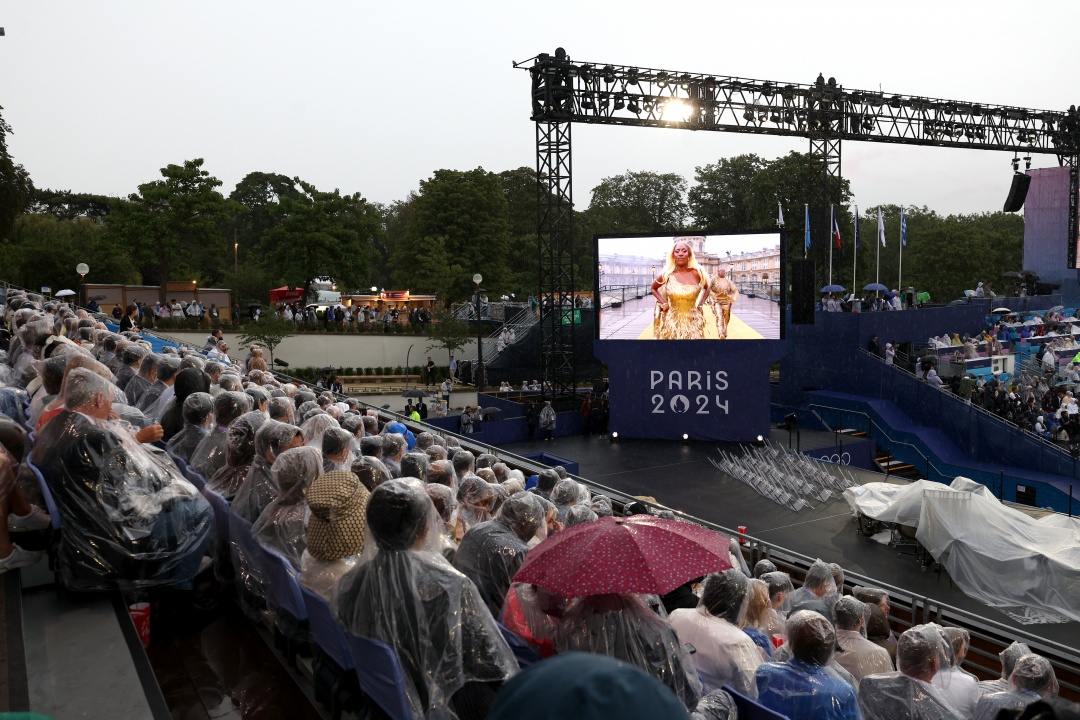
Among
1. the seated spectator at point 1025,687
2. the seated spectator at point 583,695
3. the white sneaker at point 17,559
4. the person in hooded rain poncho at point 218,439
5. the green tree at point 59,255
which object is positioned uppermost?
the green tree at point 59,255

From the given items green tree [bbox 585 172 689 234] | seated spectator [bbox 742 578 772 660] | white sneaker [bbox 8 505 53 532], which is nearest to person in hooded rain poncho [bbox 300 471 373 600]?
white sneaker [bbox 8 505 53 532]

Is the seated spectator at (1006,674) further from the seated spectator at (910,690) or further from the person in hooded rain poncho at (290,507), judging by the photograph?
the person in hooded rain poncho at (290,507)

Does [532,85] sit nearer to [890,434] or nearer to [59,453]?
[890,434]

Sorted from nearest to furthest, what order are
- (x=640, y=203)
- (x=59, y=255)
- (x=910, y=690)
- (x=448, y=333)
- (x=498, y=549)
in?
(x=910, y=690) < (x=498, y=549) < (x=448, y=333) < (x=59, y=255) < (x=640, y=203)

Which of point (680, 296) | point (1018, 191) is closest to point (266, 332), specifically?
point (680, 296)

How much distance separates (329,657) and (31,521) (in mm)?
1854

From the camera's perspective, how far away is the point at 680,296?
A: 2089 cm

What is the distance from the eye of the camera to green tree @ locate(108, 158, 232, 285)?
33.7 metres

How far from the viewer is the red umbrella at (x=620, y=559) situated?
3.50 metres

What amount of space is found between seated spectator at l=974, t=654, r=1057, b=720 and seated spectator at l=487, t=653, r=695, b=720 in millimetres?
4043

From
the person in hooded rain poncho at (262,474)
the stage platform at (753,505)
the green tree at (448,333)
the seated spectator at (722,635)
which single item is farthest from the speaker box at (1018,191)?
the person in hooded rain poncho at (262,474)

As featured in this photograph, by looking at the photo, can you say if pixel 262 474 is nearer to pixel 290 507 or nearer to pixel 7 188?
pixel 290 507

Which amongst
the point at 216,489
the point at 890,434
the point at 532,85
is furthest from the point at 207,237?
the point at 216,489

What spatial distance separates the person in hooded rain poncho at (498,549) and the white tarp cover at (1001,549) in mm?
9156
